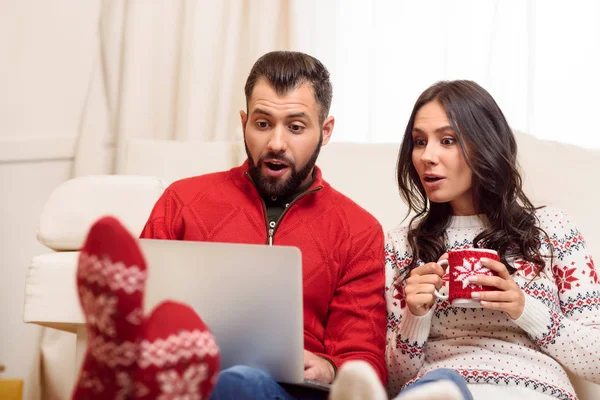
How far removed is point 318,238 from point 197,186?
292 mm

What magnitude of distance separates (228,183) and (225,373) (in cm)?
63

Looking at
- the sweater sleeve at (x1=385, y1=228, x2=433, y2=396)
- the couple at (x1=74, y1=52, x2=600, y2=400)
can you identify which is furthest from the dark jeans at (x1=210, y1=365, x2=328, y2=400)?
the sweater sleeve at (x1=385, y1=228, x2=433, y2=396)

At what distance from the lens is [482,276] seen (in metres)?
1.19

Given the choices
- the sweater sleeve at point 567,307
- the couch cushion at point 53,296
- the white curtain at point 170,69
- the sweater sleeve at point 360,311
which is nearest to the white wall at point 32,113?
the white curtain at point 170,69

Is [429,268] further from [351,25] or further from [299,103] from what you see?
[351,25]

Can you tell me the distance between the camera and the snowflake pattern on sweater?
4.20ft

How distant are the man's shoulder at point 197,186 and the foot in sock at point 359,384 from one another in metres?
0.71

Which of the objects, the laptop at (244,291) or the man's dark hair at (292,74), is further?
the man's dark hair at (292,74)

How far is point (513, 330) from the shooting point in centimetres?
134

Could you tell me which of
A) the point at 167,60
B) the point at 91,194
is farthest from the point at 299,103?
the point at 167,60

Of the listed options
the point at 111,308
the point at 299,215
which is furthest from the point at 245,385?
the point at 299,215

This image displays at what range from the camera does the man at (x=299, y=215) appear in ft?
4.58

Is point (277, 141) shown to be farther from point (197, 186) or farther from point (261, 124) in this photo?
point (197, 186)

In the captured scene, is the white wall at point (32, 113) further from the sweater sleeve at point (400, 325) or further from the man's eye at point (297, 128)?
the sweater sleeve at point (400, 325)
